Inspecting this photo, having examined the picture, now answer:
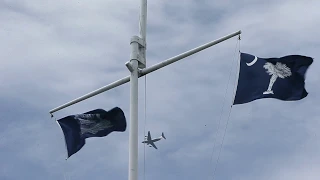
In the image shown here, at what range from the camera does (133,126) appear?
45.2 feet

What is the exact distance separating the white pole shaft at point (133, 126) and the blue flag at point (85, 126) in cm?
200

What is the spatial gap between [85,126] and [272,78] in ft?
18.6

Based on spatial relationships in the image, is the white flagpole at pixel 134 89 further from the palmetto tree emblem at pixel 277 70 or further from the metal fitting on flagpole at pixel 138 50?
the palmetto tree emblem at pixel 277 70

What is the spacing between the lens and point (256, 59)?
631 inches

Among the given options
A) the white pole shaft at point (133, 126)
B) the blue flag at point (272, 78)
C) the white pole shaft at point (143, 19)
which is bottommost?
the white pole shaft at point (133, 126)

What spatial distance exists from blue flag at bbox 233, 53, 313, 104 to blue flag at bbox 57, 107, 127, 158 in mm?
3823

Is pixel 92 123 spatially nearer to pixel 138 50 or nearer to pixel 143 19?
pixel 138 50

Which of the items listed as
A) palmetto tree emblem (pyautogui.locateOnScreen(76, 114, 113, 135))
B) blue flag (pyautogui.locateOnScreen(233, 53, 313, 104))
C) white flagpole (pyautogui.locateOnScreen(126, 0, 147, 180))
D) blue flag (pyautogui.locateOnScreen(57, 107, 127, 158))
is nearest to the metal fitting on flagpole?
white flagpole (pyautogui.locateOnScreen(126, 0, 147, 180))

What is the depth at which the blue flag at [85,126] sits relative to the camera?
629 inches

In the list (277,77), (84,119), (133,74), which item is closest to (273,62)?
(277,77)

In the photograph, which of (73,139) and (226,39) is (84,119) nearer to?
(73,139)

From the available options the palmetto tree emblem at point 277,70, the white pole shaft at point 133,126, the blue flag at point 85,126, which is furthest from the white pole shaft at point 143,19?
the palmetto tree emblem at point 277,70

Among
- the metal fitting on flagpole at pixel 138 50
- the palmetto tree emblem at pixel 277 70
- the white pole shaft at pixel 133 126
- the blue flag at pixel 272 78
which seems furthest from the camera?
the palmetto tree emblem at pixel 277 70

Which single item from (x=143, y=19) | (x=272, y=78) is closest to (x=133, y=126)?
(x=143, y=19)
